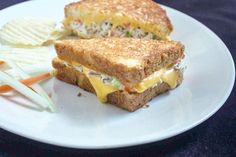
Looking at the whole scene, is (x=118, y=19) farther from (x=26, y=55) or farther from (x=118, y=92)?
(x=118, y=92)

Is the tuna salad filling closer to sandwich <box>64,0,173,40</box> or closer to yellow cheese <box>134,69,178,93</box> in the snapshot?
sandwich <box>64,0,173,40</box>

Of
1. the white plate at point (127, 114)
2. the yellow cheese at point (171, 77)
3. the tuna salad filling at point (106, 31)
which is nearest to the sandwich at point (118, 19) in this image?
the tuna salad filling at point (106, 31)

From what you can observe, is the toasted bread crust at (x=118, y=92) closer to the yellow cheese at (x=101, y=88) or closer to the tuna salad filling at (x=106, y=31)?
the yellow cheese at (x=101, y=88)

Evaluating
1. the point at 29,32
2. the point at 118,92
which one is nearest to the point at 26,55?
the point at 29,32

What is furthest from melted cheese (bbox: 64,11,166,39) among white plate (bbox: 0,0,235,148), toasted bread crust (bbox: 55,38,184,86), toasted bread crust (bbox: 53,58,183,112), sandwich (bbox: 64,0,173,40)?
toasted bread crust (bbox: 53,58,183,112)

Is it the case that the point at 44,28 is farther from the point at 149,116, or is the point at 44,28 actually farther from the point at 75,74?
the point at 149,116

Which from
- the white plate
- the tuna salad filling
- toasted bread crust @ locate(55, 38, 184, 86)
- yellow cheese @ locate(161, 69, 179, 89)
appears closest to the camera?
the white plate
